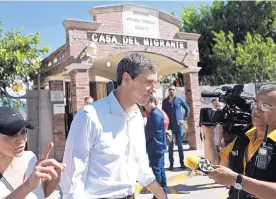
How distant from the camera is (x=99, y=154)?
2029mm

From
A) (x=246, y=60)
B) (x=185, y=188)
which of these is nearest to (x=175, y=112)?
(x=185, y=188)

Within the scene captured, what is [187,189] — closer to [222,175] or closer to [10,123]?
[222,175]

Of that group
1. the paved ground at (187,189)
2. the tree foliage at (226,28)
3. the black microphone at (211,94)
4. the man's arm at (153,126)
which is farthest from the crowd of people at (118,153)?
the tree foliage at (226,28)

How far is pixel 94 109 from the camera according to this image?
208cm

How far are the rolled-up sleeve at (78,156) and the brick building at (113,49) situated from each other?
4.85 meters

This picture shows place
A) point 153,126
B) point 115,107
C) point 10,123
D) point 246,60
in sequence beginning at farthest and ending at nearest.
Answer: point 246,60 < point 153,126 < point 115,107 < point 10,123

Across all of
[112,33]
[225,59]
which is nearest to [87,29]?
[112,33]

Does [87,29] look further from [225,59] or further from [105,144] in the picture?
[225,59]

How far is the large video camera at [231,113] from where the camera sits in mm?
2219

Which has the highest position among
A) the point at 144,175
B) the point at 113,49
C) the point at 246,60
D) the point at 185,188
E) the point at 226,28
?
the point at 226,28

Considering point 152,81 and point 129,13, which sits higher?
point 129,13

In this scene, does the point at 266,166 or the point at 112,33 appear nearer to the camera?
the point at 266,166

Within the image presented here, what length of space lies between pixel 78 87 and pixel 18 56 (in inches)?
81.9

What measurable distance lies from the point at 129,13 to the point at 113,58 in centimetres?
152
